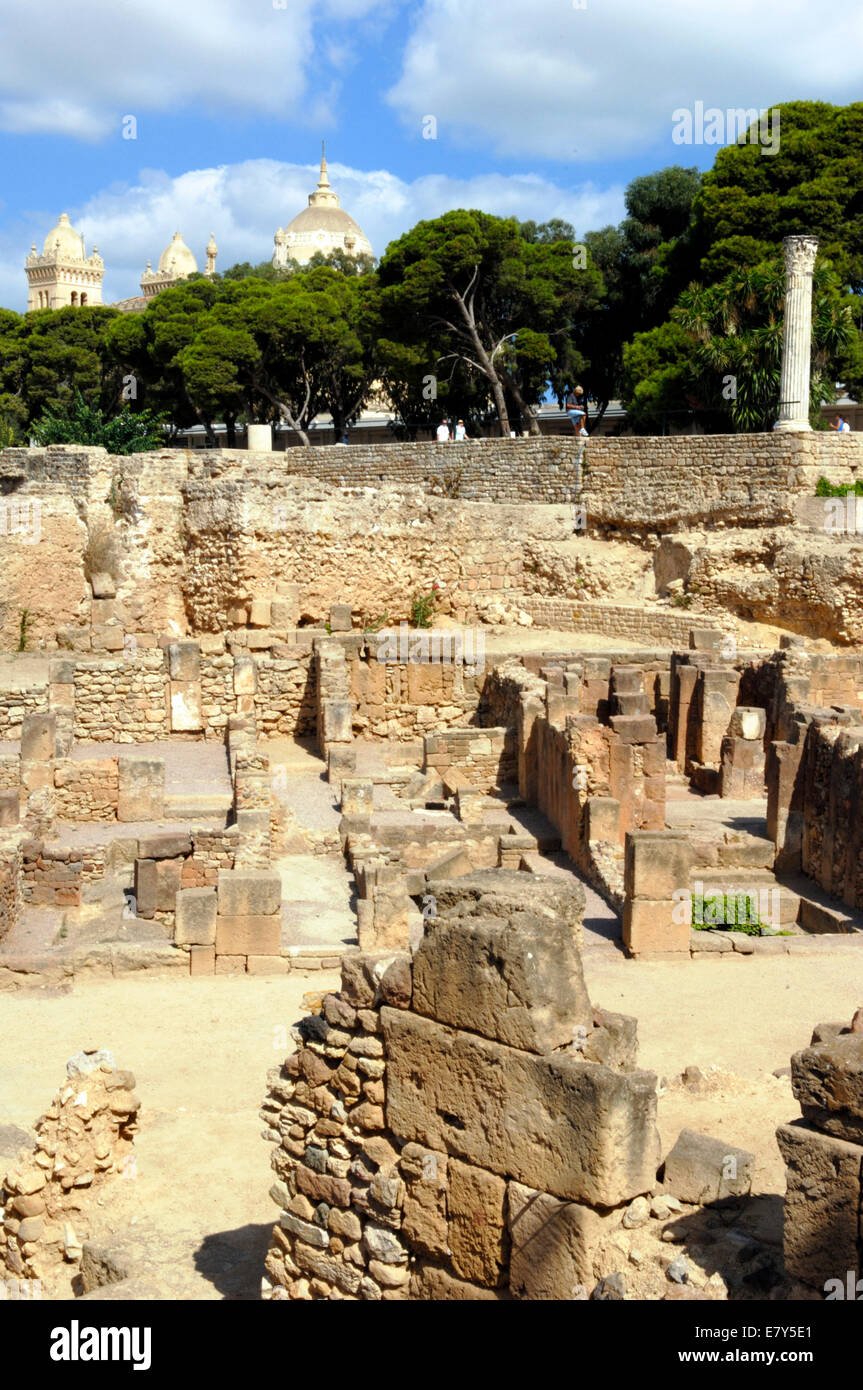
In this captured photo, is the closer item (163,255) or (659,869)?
(659,869)

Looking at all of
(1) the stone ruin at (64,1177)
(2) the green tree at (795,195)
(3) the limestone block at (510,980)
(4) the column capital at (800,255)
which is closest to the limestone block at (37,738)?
(1) the stone ruin at (64,1177)

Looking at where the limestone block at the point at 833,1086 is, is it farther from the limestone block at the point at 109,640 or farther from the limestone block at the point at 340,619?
the limestone block at the point at 340,619

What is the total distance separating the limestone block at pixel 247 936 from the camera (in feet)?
35.5

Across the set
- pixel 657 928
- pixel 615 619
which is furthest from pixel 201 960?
pixel 615 619

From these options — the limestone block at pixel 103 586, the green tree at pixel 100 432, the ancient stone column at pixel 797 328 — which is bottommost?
the limestone block at pixel 103 586

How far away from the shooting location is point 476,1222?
16.6 feet

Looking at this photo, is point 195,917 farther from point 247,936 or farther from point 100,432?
point 100,432

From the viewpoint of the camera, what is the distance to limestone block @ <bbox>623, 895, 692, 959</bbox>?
444 inches

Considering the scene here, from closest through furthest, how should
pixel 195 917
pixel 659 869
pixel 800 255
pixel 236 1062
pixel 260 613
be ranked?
pixel 236 1062 < pixel 195 917 < pixel 659 869 < pixel 260 613 < pixel 800 255

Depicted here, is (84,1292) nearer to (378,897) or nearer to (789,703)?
(378,897)

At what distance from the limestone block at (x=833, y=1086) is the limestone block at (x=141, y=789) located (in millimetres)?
10913

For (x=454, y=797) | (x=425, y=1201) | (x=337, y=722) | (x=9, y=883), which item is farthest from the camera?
(x=337, y=722)

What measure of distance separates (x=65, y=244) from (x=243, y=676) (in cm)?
7611

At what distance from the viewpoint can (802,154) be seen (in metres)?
31.2
